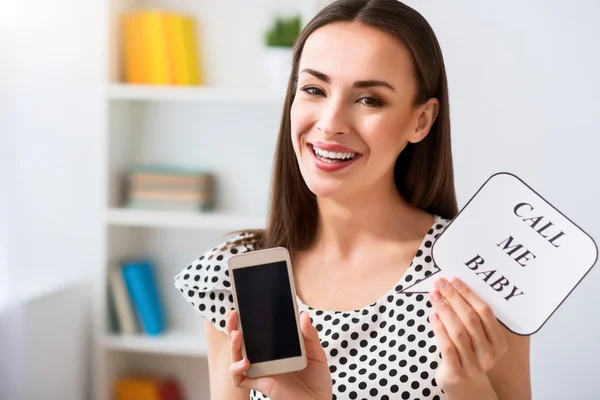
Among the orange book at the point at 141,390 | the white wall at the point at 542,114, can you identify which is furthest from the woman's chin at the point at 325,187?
the orange book at the point at 141,390

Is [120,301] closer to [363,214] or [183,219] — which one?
[183,219]

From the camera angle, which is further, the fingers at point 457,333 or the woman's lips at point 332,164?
the woman's lips at point 332,164

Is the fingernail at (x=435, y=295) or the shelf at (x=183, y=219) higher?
the fingernail at (x=435, y=295)

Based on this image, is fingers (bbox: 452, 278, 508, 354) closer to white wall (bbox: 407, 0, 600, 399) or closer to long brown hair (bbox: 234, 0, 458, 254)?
long brown hair (bbox: 234, 0, 458, 254)

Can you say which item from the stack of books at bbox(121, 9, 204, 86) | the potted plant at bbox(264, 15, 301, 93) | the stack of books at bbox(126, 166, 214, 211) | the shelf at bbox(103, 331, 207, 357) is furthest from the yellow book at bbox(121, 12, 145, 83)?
the shelf at bbox(103, 331, 207, 357)

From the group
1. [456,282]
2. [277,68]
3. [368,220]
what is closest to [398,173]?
[368,220]

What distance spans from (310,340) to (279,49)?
169 centimetres

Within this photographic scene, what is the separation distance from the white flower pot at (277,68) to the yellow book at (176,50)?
1.02ft

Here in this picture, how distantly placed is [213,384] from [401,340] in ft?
1.24

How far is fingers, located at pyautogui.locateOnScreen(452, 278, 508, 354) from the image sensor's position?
3.58 ft

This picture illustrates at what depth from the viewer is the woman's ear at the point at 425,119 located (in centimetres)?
143

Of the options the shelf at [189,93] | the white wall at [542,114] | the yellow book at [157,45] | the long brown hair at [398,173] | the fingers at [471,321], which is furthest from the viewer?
the yellow book at [157,45]

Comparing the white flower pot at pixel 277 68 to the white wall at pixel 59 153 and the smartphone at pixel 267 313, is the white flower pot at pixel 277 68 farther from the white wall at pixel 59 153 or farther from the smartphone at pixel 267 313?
the smartphone at pixel 267 313

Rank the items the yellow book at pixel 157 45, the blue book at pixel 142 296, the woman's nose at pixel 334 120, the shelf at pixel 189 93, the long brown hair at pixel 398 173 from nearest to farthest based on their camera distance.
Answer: the woman's nose at pixel 334 120 < the long brown hair at pixel 398 173 < the shelf at pixel 189 93 < the yellow book at pixel 157 45 < the blue book at pixel 142 296
